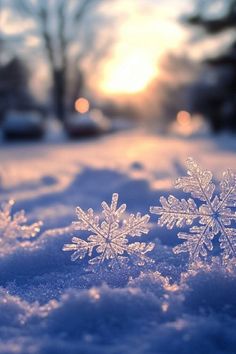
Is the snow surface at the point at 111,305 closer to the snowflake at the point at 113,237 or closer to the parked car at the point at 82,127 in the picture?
the snowflake at the point at 113,237

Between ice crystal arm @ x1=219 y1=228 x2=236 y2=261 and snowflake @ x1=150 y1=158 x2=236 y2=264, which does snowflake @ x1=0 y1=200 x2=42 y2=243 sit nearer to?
snowflake @ x1=150 y1=158 x2=236 y2=264

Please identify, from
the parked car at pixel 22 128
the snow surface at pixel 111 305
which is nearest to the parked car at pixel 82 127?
the parked car at pixel 22 128

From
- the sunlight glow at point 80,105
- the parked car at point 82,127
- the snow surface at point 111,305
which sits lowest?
the snow surface at point 111,305

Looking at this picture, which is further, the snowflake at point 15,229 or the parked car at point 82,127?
the parked car at point 82,127

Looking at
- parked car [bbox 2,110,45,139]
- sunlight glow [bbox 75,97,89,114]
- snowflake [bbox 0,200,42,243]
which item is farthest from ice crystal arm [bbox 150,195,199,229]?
sunlight glow [bbox 75,97,89,114]

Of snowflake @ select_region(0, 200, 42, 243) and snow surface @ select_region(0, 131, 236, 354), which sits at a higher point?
snowflake @ select_region(0, 200, 42, 243)

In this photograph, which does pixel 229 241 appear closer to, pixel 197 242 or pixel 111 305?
pixel 197 242

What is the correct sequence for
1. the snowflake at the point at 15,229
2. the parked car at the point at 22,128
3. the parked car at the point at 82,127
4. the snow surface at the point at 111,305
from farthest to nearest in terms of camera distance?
the parked car at the point at 82,127
the parked car at the point at 22,128
the snowflake at the point at 15,229
the snow surface at the point at 111,305
